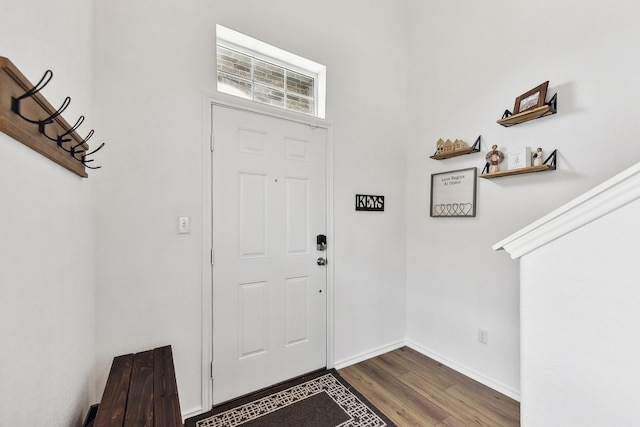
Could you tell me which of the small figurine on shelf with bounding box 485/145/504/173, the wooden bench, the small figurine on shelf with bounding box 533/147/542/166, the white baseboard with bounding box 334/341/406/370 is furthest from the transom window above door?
the white baseboard with bounding box 334/341/406/370

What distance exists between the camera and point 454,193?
8.03ft

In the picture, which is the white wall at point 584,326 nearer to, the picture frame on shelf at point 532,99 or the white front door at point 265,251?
the picture frame on shelf at point 532,99

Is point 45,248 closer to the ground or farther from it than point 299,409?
farther from it

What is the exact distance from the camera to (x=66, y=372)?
106 cm

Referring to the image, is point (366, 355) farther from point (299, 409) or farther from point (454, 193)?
point (454, 193)

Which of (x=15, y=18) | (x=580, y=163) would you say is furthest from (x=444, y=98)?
(x=15, y=18)

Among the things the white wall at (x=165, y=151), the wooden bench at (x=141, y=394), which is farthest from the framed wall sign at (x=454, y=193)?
the wooden bench at (x=141, y=394)

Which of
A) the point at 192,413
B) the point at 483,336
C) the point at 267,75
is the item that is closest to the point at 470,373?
the point at 483,336

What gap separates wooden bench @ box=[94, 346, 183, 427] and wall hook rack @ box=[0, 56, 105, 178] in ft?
3.19

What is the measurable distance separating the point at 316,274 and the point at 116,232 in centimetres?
142

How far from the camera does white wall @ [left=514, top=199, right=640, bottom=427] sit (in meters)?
0.93

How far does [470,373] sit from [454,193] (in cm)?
153

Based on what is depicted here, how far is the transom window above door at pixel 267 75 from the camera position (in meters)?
2.05

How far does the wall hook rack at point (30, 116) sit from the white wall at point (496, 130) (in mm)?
2539
